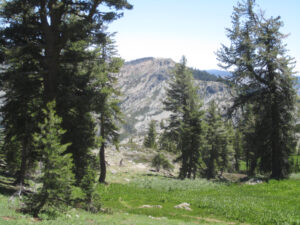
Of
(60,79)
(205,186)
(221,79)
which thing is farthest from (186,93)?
(60,79)

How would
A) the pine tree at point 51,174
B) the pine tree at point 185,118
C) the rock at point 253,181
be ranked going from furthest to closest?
the pine tree at point 185,118 → the rock at point 253,181 → the pine tree at point 51,174

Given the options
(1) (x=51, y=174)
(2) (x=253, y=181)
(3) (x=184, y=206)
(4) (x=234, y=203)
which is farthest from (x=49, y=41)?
(2) (x=253, y=181)

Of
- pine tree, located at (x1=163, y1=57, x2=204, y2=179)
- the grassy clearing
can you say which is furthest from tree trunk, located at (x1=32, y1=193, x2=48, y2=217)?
pine tree, located at (x1=163, y1=57, x2=204, y2=179)

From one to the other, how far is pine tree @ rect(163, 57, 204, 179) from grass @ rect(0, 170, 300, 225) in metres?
11.5

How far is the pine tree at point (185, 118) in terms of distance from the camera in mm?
33812

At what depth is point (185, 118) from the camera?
35125mm

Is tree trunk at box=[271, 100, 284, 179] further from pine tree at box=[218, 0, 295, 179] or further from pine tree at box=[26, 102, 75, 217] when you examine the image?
pine tree at box=[26, 102, 75, 217]

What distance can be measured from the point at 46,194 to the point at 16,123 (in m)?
7.18

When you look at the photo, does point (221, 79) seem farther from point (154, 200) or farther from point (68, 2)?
point (68, 2)

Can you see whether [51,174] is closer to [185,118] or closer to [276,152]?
[276,152]

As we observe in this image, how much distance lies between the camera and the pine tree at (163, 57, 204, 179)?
33.8m

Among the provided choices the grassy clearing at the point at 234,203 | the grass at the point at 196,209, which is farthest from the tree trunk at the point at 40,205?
the grassy clearing at the point at 234,203

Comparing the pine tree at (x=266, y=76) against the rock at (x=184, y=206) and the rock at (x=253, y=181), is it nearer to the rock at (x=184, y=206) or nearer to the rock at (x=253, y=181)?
the rock at (x=253, y=181)

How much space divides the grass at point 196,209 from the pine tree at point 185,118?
1151 cm
